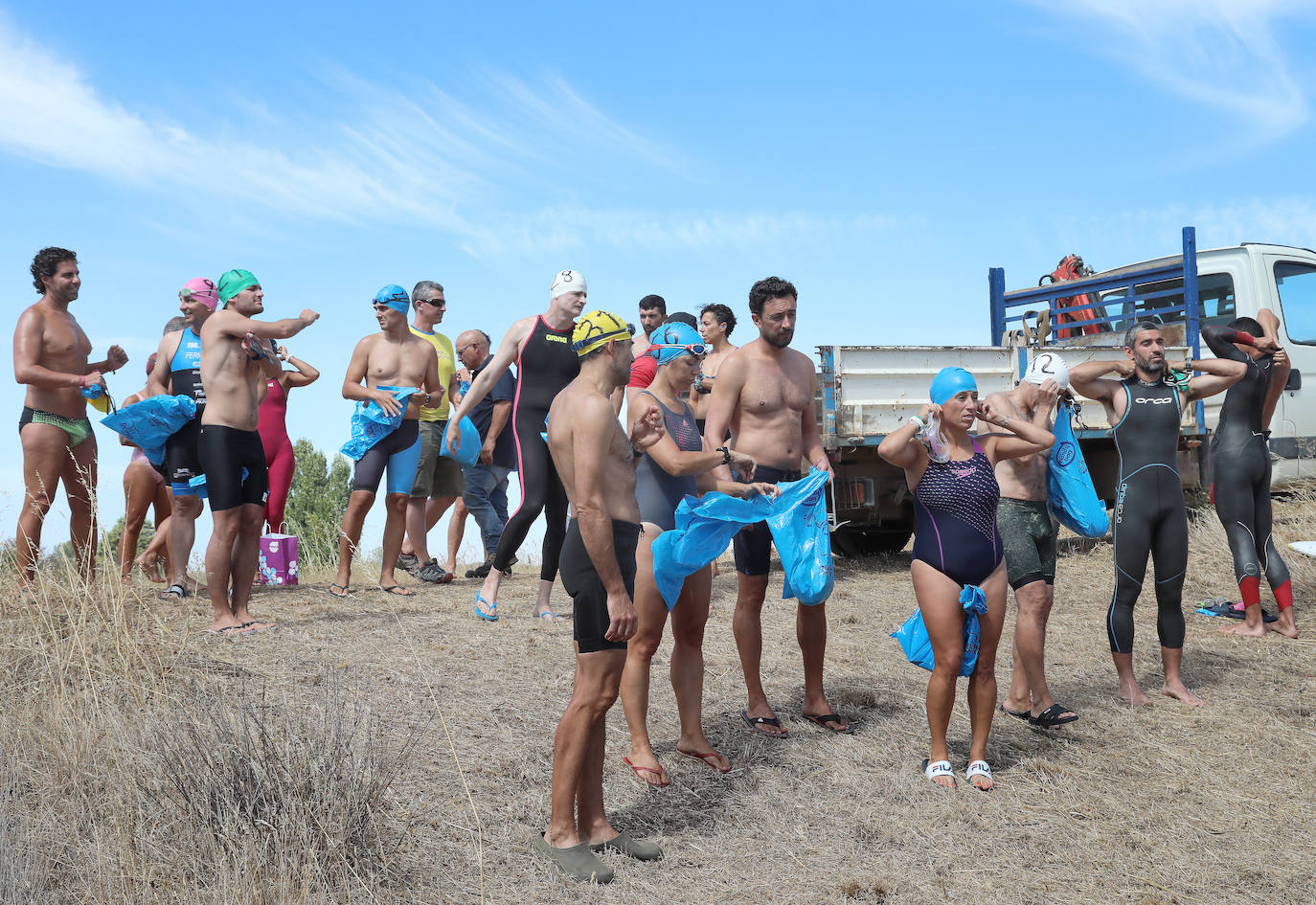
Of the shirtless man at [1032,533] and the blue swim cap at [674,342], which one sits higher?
the blue swim cap at [674,342]

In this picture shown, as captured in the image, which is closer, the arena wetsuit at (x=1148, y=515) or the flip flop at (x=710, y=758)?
the flip flop at (x=710, y=758)

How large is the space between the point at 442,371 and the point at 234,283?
251 cm

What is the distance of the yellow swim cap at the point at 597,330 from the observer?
3.63 meters

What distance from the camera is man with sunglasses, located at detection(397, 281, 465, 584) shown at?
8.24 meters

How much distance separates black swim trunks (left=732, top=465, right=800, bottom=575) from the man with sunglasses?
383 centimetres

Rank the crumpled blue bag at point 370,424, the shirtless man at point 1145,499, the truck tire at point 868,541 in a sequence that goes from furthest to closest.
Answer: the truck tire at point 868,541 < the crumpled blue bag at point 370,424 < the shirtless man at point 1145,499

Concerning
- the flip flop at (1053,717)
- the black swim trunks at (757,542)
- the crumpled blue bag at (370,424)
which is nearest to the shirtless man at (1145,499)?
the flip flop at (1053,717)

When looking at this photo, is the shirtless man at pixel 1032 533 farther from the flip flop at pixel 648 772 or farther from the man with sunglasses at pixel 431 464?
the man with sunglasses at pixel 431 464

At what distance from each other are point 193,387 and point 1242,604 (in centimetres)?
796

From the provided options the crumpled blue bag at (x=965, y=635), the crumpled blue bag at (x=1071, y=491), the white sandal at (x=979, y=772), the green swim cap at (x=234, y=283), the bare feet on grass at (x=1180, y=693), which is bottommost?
the bare feet on grass at (x=1180, y=693)

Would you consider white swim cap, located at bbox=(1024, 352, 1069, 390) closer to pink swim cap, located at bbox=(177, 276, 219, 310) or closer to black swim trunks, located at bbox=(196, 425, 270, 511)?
black swim trunks, located at bbox=(196, 425, 270, 511)

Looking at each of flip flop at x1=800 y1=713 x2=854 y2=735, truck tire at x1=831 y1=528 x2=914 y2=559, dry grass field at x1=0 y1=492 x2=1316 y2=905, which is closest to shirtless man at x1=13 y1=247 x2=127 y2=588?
dry grass field at x1=0 y1=492 x2=1316 y2=905

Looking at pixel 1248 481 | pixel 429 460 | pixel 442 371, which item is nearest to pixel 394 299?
pixel 442 371

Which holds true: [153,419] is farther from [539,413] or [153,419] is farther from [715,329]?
[715,329]
